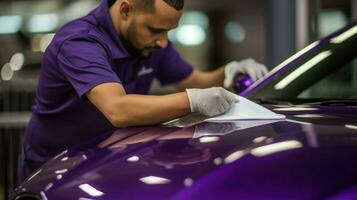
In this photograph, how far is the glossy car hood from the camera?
5.67 feet

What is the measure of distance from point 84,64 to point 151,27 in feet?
1.15

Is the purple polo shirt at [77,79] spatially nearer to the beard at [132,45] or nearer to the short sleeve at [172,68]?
the beard at [132,45]

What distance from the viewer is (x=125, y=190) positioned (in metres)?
1.88

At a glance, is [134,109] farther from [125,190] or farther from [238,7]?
[238,7]

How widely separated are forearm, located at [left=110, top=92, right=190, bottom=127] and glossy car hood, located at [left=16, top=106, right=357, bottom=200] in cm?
13

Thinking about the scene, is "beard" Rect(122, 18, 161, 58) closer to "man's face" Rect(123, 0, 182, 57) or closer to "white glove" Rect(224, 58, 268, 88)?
"man's face" Rect(123, 0, 182, 57)

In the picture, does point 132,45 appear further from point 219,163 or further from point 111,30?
point 219,163

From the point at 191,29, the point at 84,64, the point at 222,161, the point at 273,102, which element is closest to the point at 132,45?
the point at 84,64

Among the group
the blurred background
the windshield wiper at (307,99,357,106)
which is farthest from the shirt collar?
the blurred background

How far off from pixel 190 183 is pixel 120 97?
978 millimetres

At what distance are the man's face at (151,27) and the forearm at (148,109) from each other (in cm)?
48

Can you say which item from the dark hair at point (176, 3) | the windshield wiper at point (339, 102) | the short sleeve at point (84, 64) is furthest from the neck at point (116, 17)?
the windshield wiper at point (339, 102)

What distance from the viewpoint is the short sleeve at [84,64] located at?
113 inches

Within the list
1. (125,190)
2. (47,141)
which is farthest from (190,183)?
(47,141)
